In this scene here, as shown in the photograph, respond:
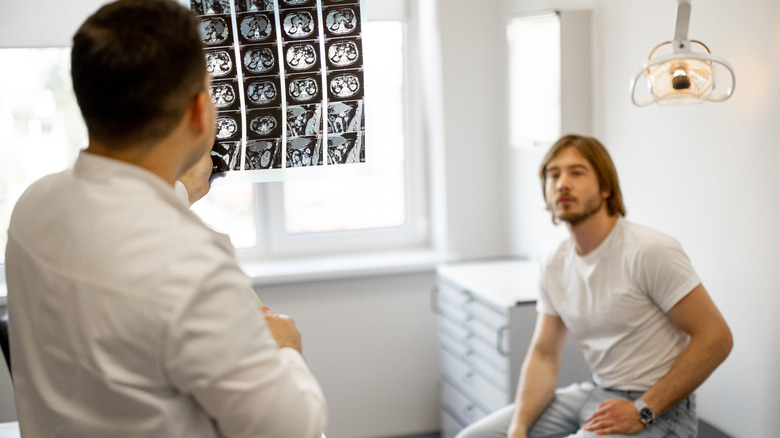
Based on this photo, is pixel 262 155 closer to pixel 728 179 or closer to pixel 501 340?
pixel 728 179

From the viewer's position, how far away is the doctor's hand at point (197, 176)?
146 cm

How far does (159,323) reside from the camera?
2.61 ft

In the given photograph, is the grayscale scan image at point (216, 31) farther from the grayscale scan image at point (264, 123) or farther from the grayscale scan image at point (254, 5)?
the grayscale scan image at point (264, 123)

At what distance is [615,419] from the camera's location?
6.79ft

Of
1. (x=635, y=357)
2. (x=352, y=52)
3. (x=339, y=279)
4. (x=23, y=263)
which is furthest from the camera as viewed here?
(x=339, y=279)

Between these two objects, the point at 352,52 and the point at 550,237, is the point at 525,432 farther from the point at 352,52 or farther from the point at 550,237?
the point at 352,52

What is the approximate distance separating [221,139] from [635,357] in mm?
1306

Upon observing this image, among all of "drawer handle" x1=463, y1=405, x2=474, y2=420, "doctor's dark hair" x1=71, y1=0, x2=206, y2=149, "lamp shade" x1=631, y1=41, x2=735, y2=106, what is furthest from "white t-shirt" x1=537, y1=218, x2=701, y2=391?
"doctor's dark hair" x1=71, y1=0, x2=206, y2=149

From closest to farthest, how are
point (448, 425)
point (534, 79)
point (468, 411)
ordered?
point (534, 79), point (468, 411), point (448, 425)

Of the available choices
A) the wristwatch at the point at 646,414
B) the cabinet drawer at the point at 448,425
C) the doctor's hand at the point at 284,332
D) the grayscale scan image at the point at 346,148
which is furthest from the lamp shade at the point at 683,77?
the cabinet drawer at the point at 448,425

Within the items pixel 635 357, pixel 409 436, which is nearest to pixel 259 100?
pixel 635 357

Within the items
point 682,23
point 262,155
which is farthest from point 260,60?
point 682,23

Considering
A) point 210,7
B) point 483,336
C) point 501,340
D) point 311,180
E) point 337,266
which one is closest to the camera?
point 210,7

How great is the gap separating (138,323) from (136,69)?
26cm
